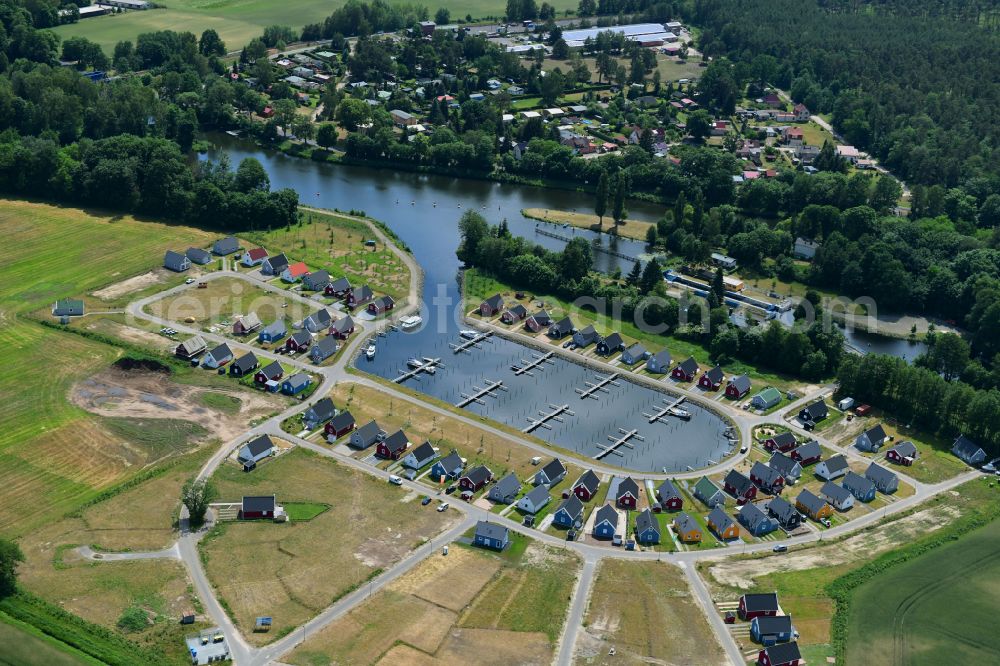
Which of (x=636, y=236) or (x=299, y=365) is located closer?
(x=299, y=365)

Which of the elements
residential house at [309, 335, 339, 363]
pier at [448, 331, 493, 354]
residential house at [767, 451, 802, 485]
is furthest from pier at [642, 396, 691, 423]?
residential house at [309, 335, 339, 363]

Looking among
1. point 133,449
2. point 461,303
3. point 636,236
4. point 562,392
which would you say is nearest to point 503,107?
point 636,236

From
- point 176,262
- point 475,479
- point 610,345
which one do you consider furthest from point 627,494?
point 176,262

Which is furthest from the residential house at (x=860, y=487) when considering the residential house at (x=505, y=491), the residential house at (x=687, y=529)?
Answer: the residential house at (x=505, y=491)

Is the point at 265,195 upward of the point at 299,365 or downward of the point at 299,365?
upward

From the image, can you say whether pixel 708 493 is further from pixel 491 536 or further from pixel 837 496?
pixel 491 536

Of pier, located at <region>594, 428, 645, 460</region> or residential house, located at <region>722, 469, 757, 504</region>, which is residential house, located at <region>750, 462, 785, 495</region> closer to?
residential house, located at <region>722, 469, 757, 504</region>

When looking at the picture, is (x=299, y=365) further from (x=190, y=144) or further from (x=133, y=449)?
(x=190, y=144)
